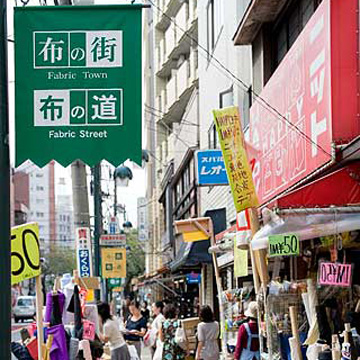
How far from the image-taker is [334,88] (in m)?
9.78

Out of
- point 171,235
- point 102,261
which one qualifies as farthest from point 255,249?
point 171,235

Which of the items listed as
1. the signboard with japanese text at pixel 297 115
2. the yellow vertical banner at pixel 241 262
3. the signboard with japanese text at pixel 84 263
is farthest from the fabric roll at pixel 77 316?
the signboard with japanese text at pixel 84 263

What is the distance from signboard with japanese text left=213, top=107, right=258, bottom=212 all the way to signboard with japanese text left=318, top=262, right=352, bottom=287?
2.04 metres

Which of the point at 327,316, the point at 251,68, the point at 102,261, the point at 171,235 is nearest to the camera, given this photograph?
the point at 327,316

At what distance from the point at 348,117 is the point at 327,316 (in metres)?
2.22

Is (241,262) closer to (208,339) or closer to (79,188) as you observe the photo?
(208,339)

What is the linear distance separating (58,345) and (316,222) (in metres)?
4.02

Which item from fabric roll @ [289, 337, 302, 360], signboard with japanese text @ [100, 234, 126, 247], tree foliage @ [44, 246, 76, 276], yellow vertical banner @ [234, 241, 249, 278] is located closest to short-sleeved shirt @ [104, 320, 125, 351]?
yellow vertical banner @ [234, 241, 249, 278]

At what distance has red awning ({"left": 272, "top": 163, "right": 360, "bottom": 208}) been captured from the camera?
9117 millimetres

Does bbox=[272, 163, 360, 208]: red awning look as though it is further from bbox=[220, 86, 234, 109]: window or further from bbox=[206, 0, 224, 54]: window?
bbox=[206, 0, 224, 54]: window

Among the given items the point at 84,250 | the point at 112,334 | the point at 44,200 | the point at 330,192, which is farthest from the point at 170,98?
the point at 44,200

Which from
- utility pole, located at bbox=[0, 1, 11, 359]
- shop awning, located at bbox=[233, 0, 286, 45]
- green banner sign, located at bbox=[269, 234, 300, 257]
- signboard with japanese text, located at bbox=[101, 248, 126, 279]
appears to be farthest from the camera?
signboard with japanese text, located at bbox=[101, 248, 126, 279]

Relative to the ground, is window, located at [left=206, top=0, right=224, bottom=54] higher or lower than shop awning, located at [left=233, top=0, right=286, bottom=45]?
higher

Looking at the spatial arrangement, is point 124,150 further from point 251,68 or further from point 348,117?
point 251,68
